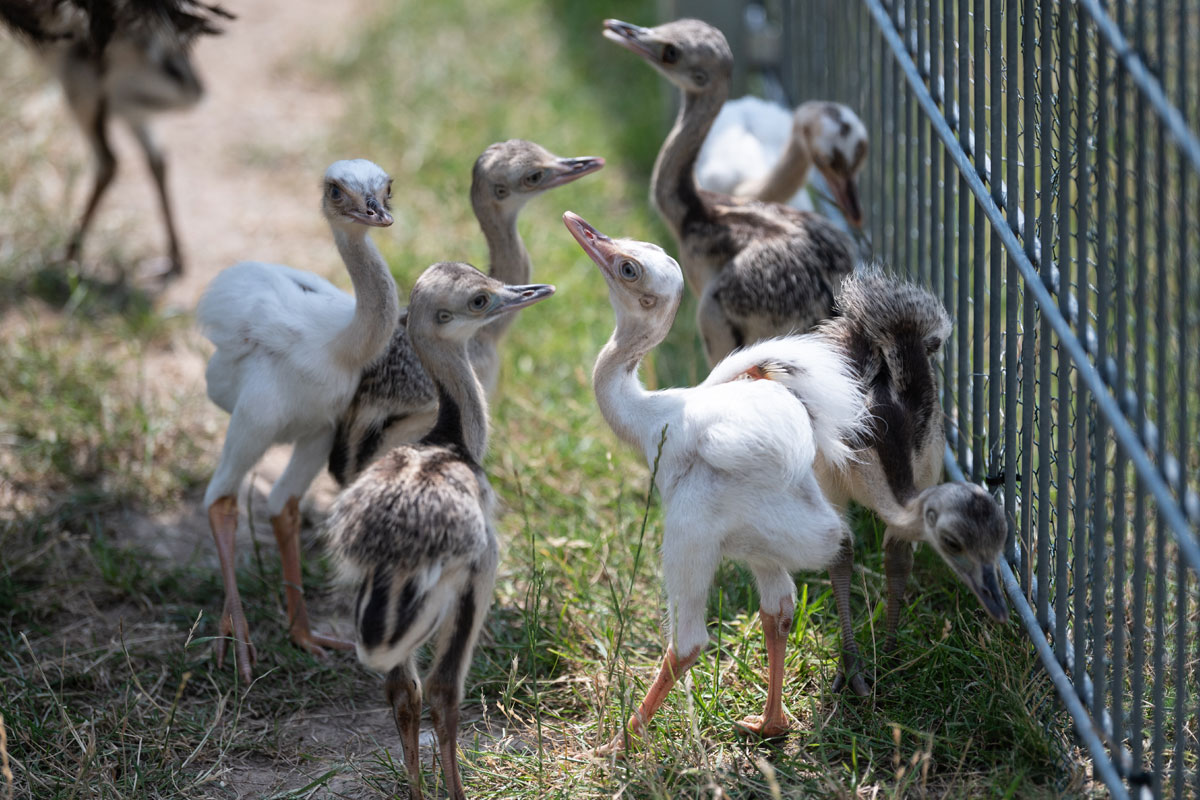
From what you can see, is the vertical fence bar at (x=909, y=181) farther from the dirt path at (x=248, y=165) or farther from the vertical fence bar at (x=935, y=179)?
the dirt path at (x=248, y=165)

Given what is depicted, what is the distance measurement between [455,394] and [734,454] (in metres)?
0.88

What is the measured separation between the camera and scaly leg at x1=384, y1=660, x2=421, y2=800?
11.8ft


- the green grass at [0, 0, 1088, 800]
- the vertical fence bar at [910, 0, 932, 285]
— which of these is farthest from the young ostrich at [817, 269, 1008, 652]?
the vertical fence bar at [910, 0, 932, 285]

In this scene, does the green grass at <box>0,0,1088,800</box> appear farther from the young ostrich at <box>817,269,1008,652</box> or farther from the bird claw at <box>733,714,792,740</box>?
the young ostrich at <box>817,269,1008,652</box>

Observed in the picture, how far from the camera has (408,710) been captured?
363 cm

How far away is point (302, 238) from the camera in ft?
24.6

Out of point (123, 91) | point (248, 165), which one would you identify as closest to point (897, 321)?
point (123, 91)

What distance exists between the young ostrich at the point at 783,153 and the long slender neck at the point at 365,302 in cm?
198

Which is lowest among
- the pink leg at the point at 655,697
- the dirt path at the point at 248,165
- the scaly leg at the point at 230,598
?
the dirt path at the point at 248,165

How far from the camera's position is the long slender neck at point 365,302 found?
4.21 metres

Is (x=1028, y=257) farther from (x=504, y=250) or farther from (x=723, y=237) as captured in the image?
(x=504, y=250)

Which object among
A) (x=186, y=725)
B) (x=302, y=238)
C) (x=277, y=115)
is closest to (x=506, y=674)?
(x=186, y=725)

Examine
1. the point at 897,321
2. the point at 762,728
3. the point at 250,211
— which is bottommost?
the point at 250,211

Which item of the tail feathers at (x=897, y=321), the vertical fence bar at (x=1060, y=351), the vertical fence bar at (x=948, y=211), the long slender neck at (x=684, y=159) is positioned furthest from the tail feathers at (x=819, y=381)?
the long slender neck at (x=684, y=159)
